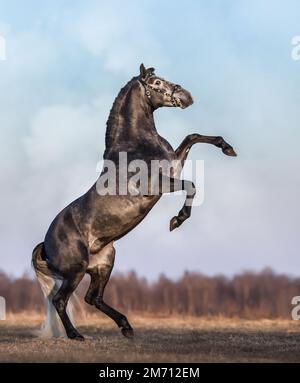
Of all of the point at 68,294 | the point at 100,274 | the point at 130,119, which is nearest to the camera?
the point at 68,294

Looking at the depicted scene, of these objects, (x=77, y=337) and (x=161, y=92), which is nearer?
(x=77, y=337)

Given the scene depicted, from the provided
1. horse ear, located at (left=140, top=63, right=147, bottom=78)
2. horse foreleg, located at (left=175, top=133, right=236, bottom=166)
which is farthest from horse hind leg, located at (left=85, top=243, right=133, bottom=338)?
horse ear, located at (left=140, top=63, right=147, bottom=78)

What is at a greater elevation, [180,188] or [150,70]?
[150,70]

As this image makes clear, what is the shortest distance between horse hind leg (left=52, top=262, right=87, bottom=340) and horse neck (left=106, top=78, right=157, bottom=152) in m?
1.60

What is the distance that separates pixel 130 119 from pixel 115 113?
25cm

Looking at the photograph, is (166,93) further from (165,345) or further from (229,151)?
(165,345)

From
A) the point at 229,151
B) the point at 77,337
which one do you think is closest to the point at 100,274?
the point at 77,337

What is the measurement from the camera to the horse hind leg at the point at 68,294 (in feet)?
30.6

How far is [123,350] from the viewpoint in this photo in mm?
7844

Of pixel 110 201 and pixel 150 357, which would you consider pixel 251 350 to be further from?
pixel 110 201

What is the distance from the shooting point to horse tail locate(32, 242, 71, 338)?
956cm

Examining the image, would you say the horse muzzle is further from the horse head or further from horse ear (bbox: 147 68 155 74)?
horse ear (bbox: 147 68 155 74)

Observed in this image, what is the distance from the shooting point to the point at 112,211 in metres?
9.20

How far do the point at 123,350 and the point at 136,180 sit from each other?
2.23 metres
